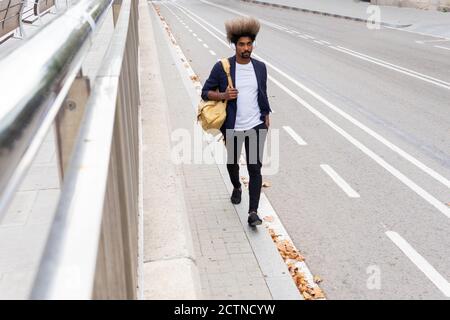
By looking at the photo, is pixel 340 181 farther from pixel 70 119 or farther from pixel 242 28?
pixel 70 119

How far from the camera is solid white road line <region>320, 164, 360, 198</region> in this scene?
6.58 metres

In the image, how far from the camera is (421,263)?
196 inches

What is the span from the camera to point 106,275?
5.84 ft

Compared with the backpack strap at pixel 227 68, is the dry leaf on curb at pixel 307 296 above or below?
below

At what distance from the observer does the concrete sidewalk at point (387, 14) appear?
2678cm

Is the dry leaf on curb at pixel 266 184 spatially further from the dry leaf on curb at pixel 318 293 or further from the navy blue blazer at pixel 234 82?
the dry leaf on curb at pixel 318 293

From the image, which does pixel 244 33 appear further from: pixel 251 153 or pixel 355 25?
pixel 355 25

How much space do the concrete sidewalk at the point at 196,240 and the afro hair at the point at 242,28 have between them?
4.85 ft

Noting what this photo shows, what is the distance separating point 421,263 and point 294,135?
Result: 4.28 m

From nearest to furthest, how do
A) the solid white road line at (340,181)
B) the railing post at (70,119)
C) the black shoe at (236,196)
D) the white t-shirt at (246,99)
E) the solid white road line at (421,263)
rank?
the railing post at (70,119) → the solid white road line at (421,263) → the white t-shirt at (246,99) → the black shoe at (236,196) → the solid white road line at (340,181)

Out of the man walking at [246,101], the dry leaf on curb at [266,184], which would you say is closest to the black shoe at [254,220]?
the man walking at [246,101]

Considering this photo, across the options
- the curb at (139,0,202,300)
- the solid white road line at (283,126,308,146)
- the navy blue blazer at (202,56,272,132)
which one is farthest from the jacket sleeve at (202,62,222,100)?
the solid white road line at (283,126,308,146)

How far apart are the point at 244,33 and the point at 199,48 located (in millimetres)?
14659
